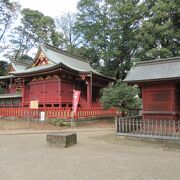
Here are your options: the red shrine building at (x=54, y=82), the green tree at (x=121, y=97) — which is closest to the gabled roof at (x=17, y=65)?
the red shrine building at (x=54, y=82)

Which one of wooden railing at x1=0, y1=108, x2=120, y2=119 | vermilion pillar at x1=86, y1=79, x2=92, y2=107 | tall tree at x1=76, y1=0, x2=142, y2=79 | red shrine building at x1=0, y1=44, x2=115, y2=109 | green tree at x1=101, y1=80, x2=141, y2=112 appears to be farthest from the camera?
tall tree at x1=76, y1=0, x2=142, y2=79

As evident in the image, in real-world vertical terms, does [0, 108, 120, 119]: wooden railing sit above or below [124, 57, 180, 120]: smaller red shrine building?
below

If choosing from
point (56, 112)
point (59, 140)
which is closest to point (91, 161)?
point (59, 140)

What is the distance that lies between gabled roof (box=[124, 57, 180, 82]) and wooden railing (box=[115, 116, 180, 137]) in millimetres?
2467

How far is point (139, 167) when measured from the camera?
7.80m

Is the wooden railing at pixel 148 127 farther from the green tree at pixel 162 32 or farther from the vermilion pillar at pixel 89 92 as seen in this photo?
the green tree at pixel 162 32

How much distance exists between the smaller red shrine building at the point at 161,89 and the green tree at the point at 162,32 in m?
14.5

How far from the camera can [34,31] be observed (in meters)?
51.8

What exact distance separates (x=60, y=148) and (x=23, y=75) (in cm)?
1694

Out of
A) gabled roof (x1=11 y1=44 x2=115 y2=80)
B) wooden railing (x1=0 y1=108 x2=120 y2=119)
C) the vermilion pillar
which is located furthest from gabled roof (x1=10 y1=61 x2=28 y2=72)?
the vermilion pillar

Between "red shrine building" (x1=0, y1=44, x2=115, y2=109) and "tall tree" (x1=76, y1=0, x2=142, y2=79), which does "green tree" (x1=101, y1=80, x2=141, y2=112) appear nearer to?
"red shrine building" (x1=0, y1=44, x2=115, y2=109)

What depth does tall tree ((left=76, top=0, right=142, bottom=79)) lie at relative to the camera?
36781 millimetres

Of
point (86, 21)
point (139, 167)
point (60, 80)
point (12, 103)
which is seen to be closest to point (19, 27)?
point (86, 21)

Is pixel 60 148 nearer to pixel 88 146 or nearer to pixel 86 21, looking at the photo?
pixel 88 146
